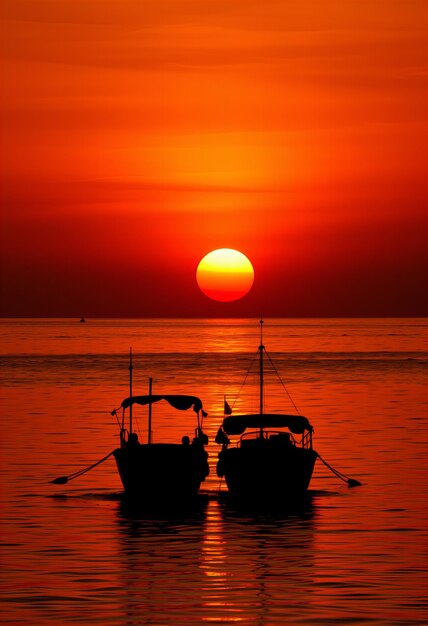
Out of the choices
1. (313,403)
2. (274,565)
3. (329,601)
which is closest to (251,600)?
(329,601)

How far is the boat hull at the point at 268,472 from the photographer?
1868 inches

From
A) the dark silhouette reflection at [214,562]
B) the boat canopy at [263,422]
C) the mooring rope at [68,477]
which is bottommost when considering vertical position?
the dark silhouette reflection at [214,562]

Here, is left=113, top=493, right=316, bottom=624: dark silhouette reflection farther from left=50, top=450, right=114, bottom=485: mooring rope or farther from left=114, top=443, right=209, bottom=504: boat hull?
left=50, top=450, right=114, bottom=485: mooring rope

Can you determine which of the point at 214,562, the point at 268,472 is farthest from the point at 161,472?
the point at 214,562

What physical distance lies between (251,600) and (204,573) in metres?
3.44

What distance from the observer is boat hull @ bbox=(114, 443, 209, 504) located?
47.1m

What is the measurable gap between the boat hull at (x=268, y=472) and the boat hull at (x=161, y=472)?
1.52m

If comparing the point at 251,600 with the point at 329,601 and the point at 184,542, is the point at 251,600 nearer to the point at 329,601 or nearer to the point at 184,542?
the point at 329,601

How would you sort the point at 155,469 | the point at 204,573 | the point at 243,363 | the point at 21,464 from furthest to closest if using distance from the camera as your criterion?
the point at 243,363 < the point at 21,464 < the point at 155,469 < the point at 204,573

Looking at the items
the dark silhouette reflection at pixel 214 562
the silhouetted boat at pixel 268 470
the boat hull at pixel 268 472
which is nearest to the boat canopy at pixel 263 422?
the silhouetted boat at pixel 268 470

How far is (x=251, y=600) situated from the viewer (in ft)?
98.0

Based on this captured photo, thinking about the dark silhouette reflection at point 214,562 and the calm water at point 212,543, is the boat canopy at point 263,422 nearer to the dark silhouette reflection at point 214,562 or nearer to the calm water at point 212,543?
the calm water at point 212,543

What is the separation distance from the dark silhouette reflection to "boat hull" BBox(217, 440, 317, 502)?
1.26m

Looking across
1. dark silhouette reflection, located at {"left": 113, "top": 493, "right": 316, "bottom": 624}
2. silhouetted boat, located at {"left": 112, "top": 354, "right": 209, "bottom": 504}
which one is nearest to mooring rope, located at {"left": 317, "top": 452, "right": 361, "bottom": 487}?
dark silhouette reflection, located at {"left": 113, "top": 493, "right": 316, "bottom": 624}
